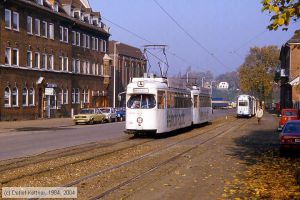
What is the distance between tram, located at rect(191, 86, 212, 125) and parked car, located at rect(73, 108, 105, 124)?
10.4m

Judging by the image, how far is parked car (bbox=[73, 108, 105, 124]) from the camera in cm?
4566

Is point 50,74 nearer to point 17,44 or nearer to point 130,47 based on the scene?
point 17,44

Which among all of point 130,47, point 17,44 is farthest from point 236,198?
point 130,47

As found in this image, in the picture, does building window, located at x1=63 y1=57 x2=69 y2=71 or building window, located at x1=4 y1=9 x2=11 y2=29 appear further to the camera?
building window, located at x1=63 y1=57 x2=69 y2=71

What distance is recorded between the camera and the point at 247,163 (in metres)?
15.8

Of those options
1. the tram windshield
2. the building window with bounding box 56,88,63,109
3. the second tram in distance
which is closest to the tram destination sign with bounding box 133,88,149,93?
the second tram in distance

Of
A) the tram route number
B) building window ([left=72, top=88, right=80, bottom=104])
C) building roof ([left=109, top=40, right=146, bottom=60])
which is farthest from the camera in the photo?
building roof ([left=109, top=40, right=146, bottom=60])

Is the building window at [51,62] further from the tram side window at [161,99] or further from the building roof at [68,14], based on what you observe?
the tram side window at [161,99]

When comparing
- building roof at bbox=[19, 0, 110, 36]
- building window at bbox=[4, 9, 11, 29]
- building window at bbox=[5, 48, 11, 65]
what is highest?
building roof at bbox=[19, 0, 110, 36]

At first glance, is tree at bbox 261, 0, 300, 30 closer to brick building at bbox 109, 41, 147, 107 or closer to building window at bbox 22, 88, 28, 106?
building window at bbox 22, 88, 28, 106

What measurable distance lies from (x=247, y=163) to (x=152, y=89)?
419 inches

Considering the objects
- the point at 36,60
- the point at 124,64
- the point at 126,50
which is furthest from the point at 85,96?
the point at 126,50

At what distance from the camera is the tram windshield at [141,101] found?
84.2 feet

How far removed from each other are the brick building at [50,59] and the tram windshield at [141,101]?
22.1 m
